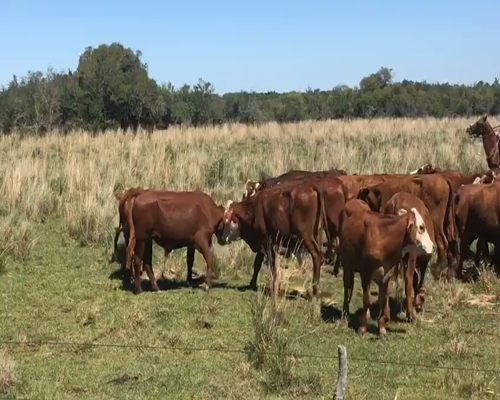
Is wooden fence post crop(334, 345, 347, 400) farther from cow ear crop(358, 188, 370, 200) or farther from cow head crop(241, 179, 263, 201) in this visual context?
cow head crop(241, 179, 263, 201)

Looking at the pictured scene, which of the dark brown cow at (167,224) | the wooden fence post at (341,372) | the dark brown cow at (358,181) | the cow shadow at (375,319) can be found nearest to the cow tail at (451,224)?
the dark brown cow at (358,181)

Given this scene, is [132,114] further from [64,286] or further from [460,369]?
[460,369]

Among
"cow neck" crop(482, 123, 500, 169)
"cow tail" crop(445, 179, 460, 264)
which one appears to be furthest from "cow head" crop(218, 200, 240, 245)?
"cow neck" crop(482, 123, 500, 169)

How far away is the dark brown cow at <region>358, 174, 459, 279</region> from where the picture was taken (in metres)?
10.6

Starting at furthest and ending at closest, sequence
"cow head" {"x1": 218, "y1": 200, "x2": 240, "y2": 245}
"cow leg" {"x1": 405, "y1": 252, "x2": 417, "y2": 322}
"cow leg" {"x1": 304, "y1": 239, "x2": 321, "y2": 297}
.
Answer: "cow head" {"x1": 218, "y1": 200, "x2": 240, "y2": 245} → "cow leg" {"x1": 304, "y1": 239, "x2": 321, "y2": 297} → "cow leg" {"x1": 405, "y1": 252, "x2": 417, "y2": 322}

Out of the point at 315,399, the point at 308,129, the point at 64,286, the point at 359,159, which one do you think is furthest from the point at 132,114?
the point at 315,399

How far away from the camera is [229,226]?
10.4 meters

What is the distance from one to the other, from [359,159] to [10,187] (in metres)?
11.1

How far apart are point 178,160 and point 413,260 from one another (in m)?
12.3

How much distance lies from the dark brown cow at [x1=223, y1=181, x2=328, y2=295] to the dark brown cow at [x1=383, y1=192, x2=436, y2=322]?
1.10m

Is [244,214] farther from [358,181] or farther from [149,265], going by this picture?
[358,181]

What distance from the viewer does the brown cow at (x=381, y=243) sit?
822 centimetres

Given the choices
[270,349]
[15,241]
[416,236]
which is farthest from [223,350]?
[15,241]

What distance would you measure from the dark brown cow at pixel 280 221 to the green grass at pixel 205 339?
67 centimetres
